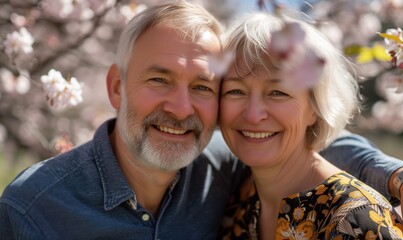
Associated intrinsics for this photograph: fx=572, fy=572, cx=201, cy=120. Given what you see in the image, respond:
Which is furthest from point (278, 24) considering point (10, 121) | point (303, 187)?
point (10, 121)

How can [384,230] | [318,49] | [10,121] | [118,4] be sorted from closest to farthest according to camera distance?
[384,230], [318,49], [118,4], [10,121]

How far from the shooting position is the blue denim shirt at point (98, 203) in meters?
2.22

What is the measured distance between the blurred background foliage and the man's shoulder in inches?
31.1

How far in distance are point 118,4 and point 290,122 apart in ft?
5.98

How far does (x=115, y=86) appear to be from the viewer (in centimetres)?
255

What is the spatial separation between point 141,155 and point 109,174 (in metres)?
0.17

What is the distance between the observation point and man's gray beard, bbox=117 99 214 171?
234 centimetres

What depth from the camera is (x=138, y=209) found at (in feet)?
7.86

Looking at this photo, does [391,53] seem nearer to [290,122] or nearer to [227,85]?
[290,122]

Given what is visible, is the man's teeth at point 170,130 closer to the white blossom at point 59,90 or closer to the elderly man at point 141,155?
the elderly man at point 141,155

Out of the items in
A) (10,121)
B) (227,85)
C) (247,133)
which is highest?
(227,85)

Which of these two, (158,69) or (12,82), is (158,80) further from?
(12,82)

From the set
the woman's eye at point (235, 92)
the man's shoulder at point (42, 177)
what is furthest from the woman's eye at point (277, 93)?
the man's shoulder at point (42, 177)

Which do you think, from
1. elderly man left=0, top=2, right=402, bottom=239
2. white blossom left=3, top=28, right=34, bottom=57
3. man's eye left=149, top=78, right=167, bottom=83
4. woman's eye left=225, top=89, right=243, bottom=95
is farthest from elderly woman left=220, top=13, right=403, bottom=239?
white blossom left=3, top=28, right=34, bottom=57
